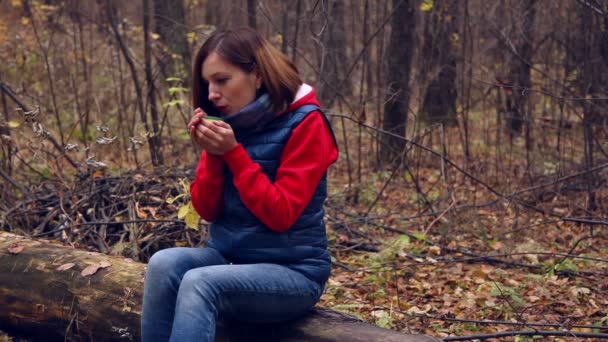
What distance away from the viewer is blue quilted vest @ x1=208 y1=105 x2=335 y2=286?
3.00m

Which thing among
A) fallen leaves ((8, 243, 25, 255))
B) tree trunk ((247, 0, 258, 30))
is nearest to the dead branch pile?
fallen leaves ((8, 243, 25, 255))

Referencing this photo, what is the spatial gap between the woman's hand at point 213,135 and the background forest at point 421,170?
1.59 metres

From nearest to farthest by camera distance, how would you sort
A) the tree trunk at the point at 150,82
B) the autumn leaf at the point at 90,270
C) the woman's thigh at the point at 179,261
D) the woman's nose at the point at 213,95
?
the woman's thigh at the point at 179,261 → the woman's nose at the point at 213,95 → the autumn leaf at the point at 90,270 → the tree trunk at the point at 150,82

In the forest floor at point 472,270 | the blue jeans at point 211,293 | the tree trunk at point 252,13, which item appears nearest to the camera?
the blue jeans at point 211,293

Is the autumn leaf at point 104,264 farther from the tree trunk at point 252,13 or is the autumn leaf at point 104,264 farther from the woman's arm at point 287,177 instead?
the tree trunk at point 252,13

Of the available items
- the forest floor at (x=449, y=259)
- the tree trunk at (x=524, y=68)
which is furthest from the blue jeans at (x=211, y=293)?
the tree trunk at (x=524, y=68)

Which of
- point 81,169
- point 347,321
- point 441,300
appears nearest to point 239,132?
point 347,321

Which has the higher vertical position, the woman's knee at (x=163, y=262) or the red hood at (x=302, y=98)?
the red hood at (x=302, y=98)

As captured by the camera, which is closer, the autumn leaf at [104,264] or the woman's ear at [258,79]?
the woman's ear at [258,79]

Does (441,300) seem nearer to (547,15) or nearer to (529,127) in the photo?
(529,127)

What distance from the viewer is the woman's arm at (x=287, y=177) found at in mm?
2854

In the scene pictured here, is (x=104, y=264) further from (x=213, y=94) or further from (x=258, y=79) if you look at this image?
(x=258, y=79)

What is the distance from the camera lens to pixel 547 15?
24.9 feet

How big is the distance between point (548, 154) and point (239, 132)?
5570 mm
